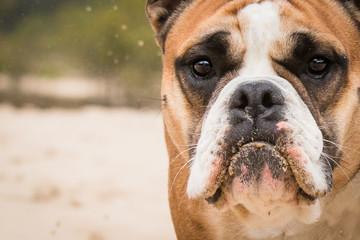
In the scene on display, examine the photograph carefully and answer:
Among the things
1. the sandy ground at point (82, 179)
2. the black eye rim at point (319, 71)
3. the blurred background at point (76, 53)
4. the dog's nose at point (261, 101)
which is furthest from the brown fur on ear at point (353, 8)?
the blurred background at point (76, 53)

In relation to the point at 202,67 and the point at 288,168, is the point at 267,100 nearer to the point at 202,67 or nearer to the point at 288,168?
the point at 288,168

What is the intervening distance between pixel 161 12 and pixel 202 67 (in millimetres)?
819

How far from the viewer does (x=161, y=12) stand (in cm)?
389

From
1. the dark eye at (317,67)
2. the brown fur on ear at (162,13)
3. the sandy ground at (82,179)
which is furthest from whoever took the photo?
the sandy ground at (82,179)

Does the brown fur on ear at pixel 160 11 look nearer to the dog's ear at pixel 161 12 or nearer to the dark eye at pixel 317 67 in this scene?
the dog's ear at pixel 161 12

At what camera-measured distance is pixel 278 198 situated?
9.35 feet


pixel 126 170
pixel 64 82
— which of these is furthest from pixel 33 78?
pixel 126 170

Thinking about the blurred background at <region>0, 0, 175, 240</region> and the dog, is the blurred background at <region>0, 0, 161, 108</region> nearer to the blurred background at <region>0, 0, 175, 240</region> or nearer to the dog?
the blurred background at <region>0, 0, 175, 240</region>

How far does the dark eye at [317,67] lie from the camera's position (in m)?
3.04

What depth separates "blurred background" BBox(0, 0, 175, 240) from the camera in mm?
5520

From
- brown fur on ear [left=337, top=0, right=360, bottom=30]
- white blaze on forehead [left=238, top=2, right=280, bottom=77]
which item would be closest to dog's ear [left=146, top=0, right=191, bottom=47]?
white blaze on forehead [left=238, top=2, right=280, bottom=77]

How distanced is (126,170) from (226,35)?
458cm

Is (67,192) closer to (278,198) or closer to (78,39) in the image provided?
(278,198)

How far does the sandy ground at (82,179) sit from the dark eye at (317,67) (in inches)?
95.5
